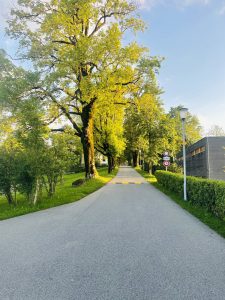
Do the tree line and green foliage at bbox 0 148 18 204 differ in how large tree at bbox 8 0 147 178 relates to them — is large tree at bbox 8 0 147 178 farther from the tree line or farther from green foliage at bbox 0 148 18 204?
green foliage at bbox 0 148 18 204

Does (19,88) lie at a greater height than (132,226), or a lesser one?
greater

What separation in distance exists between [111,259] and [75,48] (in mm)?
14321

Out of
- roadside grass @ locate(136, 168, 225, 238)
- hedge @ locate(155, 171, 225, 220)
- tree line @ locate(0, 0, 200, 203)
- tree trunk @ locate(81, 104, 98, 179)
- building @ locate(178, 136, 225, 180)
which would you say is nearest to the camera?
roadside grass @ locate(136, 168, 225, 238)

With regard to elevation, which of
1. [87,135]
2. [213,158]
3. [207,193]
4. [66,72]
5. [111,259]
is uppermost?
[66,72]

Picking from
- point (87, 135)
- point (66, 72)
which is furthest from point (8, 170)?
point (87, 135)

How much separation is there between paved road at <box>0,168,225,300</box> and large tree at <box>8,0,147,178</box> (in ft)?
37.4

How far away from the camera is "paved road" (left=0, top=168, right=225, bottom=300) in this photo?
3.24 m

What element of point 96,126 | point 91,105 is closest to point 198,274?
point 91,105

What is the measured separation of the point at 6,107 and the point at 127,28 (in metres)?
10.4

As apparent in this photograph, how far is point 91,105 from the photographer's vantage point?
65.6ft

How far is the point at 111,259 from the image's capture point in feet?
14.0

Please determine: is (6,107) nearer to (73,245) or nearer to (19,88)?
(19,88)

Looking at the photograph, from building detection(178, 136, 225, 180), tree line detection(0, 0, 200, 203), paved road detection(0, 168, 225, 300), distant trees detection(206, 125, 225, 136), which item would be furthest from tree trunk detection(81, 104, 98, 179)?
distant trees detection(206, 125, 225, 136)

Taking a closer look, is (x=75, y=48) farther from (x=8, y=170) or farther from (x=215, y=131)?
(x=215, y=131)
